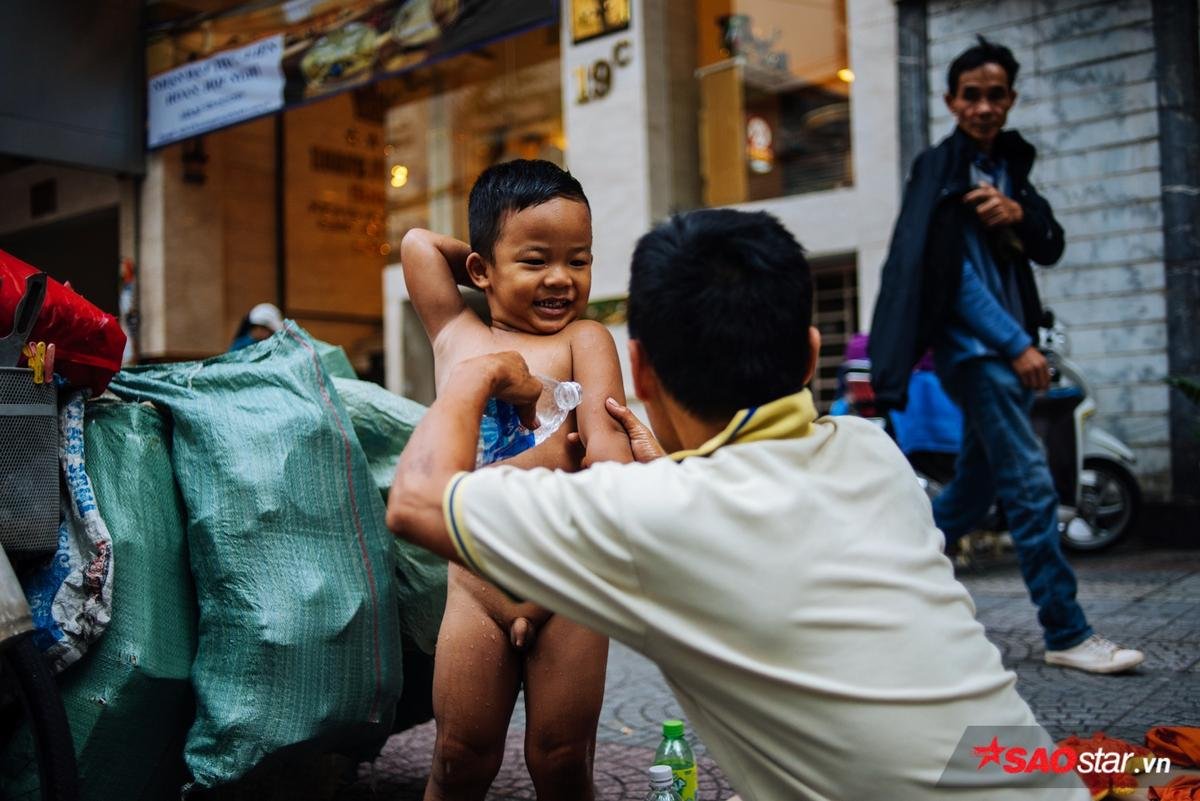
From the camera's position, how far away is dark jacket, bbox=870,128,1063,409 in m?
3.91

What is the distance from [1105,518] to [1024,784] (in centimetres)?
620

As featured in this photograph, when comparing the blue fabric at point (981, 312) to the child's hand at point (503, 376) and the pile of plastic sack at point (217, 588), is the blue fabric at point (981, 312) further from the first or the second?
the child's hand at point (503, 376)

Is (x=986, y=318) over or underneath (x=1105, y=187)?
underneath

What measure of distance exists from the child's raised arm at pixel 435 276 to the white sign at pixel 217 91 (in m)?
8.28

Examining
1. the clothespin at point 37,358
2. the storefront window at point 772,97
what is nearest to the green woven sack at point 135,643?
the clothespin at point 37,358

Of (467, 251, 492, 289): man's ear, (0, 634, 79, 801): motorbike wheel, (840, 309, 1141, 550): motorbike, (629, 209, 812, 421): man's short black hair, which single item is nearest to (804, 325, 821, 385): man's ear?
(629, 209, 812, 421): man's short black hair

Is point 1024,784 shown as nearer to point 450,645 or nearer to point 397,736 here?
point 450,645

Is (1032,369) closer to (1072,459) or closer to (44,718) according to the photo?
(1072,459)

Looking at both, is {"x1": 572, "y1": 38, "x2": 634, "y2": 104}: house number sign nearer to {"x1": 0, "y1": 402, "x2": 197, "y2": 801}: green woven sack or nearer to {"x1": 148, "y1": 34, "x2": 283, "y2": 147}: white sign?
{"x1": 148, "y1": 34, "x2": 283, "y2": 147}: white sign

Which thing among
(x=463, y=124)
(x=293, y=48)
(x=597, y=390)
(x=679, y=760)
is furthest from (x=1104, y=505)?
(x=293, y=48)

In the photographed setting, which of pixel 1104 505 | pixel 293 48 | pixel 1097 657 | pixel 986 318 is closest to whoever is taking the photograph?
pixel 1097 657

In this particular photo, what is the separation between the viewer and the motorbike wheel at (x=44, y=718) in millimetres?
1942

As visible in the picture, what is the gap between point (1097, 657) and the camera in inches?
141

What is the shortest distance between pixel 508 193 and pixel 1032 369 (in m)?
2.33
